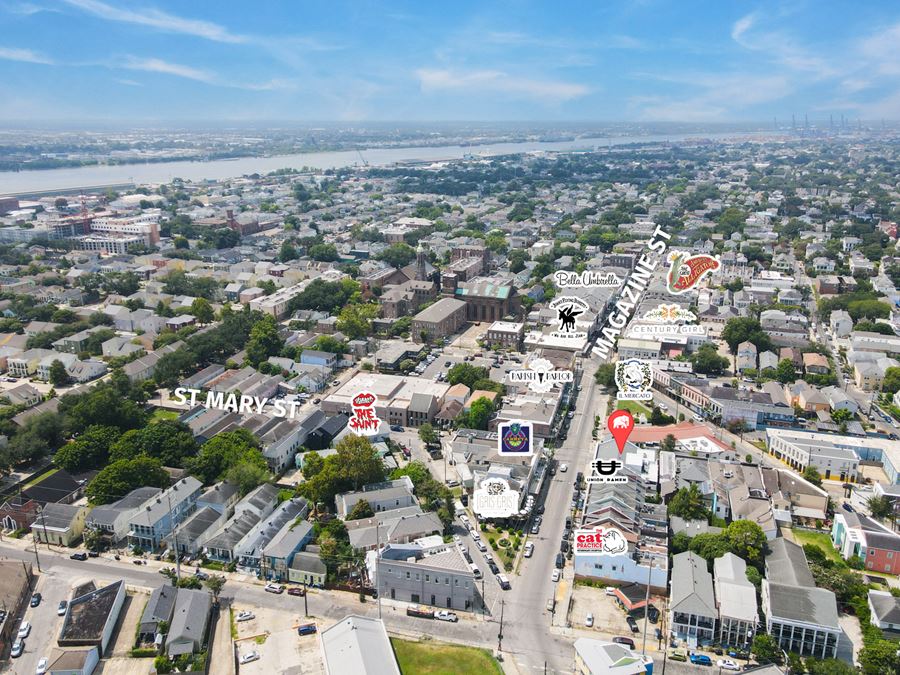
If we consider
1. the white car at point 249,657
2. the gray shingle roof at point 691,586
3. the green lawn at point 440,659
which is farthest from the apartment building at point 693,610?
the white car at point 249,657

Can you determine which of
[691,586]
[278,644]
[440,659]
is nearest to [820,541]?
[691,586]

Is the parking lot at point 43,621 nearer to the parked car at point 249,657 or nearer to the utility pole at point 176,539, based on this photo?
the utility pole at point 176,539

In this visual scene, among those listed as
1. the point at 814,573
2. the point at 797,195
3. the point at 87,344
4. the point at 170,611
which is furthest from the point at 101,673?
the point at 797,195

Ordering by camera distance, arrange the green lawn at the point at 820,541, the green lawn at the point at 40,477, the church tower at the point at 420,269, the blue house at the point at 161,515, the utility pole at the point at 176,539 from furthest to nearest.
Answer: the church tower at the point at 420,269 < the green lawn at the point at 40,477 < the green lawn at the point at 820,541 < the blue house at the point at 161,515 < the utility pole at the point at 176,539

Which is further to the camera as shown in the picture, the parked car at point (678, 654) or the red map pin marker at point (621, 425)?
the red map pin marker at point (621, 425)

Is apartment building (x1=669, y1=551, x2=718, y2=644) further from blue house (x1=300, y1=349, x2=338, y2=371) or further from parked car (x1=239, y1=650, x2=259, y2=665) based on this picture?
blue house (x1=300, y1=349, x2=338, y2=371)

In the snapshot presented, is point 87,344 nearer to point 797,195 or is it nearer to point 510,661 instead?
point 510,661

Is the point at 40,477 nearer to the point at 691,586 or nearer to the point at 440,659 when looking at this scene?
the point at 440,659
